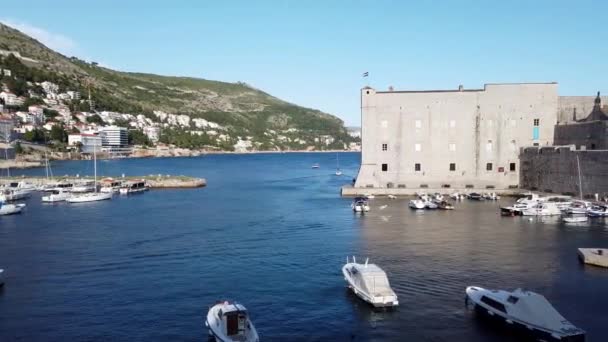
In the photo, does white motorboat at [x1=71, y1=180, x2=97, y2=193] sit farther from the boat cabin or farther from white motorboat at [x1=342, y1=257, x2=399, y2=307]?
the boat cabin

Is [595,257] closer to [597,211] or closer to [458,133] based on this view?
[597,211]

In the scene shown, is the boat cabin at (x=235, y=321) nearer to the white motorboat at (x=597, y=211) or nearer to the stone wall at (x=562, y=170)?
the white motorboat at (x=597, y=211)

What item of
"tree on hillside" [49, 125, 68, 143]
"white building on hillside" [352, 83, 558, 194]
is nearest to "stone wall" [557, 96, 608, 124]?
"white building on hillside" [352, 83, 558, 194]

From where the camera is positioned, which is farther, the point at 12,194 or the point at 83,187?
the point at 83,187

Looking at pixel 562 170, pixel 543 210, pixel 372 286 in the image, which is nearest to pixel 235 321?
pixel 372 286

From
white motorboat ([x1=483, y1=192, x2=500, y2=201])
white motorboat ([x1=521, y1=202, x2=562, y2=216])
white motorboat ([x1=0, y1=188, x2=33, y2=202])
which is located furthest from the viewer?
white motorboat ([x1=0, y1=188, x2=33, y2=202])

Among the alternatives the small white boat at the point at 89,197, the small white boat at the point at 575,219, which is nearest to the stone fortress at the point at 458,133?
the small white boat at the point at 575,219
